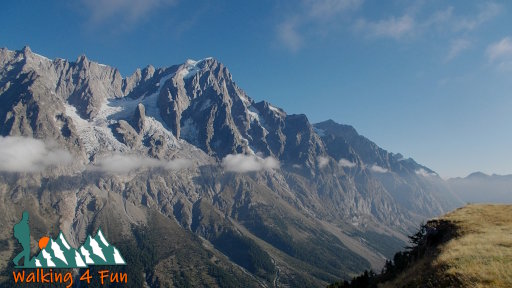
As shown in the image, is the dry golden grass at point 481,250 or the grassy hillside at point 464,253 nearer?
the dry golden grass at point 481,250

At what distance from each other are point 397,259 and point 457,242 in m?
20.7

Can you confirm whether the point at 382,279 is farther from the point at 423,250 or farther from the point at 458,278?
the point at 458,278

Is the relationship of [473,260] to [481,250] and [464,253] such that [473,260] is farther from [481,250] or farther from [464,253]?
[481,250]

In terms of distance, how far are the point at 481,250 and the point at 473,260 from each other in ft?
13.3

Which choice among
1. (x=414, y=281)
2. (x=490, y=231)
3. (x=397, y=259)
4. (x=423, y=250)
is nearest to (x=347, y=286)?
(x=397, y=259)

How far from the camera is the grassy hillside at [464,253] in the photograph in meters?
32.5

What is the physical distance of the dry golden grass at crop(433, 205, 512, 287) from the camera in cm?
3181

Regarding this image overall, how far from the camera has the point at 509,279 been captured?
31188 millimetres

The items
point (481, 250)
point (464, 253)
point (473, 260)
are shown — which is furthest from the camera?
point (481, 250)

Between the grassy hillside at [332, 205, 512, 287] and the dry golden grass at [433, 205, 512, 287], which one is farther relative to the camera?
the grassy hillside at [332, 205, 512, 287]

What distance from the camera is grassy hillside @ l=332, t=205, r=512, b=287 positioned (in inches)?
1281

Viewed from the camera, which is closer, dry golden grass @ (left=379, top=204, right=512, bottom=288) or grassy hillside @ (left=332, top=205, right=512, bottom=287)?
dry golden grass @ (left=379, top=204, right=512, bottom=288)

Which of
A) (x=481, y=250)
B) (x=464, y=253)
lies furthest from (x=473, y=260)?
(x=481, y=250)

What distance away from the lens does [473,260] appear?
3581 centimetres
